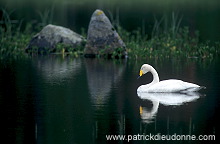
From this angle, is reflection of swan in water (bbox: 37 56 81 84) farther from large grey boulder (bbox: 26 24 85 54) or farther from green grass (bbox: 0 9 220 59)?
large grey boulder (bbox: 26 24 85 54)

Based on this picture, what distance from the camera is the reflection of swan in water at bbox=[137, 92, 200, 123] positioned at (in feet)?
45.2

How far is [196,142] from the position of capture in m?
11.3

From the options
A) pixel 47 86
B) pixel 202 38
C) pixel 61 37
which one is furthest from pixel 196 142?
pixel 202 38

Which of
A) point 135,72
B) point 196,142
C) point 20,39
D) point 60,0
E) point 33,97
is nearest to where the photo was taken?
point 196,142

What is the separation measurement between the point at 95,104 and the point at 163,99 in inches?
64.0

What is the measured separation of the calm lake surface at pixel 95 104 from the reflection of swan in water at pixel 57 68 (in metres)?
0.03

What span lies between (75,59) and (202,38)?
753cm

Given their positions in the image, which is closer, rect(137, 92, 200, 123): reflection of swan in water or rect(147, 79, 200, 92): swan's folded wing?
rect(137, 92, 200, 123): reflection of swan in water

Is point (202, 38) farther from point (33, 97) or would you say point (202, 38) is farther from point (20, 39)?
point (33, 97)

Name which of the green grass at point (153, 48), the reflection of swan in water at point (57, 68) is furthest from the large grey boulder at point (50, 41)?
the reflection of swan in water at point (57, 68)

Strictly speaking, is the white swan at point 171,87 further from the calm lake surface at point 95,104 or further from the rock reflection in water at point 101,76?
the rock reflection in water at point 101,76

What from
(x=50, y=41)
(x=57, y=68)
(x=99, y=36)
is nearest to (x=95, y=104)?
(x=57, y=68)

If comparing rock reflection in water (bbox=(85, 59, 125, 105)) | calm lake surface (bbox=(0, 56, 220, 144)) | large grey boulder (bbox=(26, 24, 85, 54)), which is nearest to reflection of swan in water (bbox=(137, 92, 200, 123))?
calm lake surface (bbox=(0, 56, 220, 144))

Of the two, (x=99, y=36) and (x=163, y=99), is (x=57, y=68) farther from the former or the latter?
(x=163, y=99)
